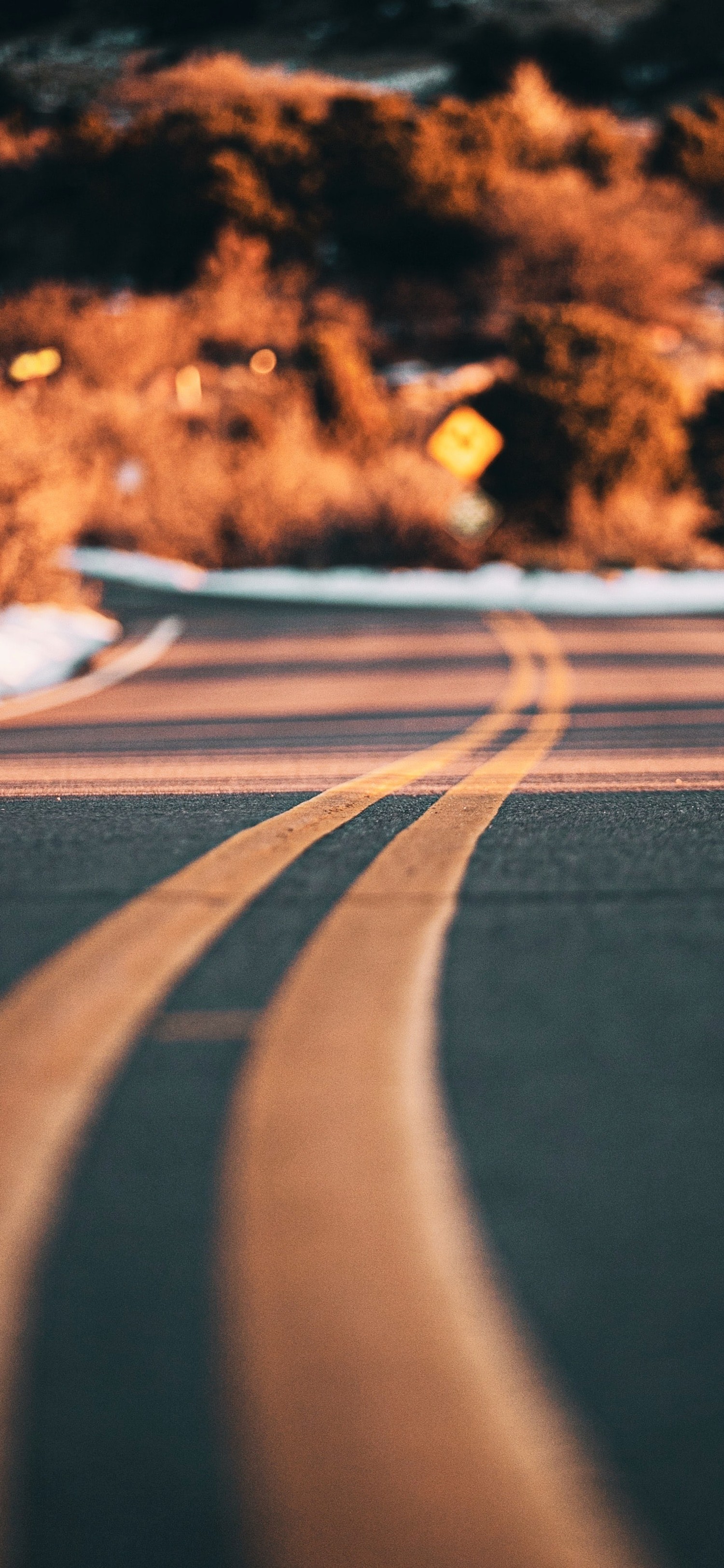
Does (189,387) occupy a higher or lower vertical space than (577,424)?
higher

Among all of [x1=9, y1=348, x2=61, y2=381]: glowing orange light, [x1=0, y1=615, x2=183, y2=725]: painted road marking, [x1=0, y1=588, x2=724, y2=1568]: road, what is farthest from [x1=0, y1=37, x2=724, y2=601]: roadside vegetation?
[x1=0, y1=588, x2=724, y2=1568]: road

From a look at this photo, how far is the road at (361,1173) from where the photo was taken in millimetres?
1878

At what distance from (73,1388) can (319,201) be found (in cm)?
5828

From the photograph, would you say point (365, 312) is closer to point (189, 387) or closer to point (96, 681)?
point (189, 387)

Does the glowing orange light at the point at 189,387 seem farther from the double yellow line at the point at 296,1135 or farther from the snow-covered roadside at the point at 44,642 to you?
the double yellow line at the point at 296,1135

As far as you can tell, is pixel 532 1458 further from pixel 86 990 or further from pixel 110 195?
pixel 110 195

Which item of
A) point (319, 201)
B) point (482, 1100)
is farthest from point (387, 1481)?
point (319, 201)

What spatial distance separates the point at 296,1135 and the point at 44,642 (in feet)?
41.5

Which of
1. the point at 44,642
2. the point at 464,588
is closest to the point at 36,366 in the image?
the point at 464,588

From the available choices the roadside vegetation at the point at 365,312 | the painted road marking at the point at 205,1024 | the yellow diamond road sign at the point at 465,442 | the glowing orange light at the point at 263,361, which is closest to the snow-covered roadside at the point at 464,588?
the yellow diamond road sign at the point at 465,442

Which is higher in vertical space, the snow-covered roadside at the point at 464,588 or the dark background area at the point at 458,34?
the dark background area at the point at 458,34

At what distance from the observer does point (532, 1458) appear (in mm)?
1896

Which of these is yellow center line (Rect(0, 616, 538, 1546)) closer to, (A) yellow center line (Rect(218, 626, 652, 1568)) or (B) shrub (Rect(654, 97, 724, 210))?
(A) yellow center line (Rect(218, 626, 652, 1568))

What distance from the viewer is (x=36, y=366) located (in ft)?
138
